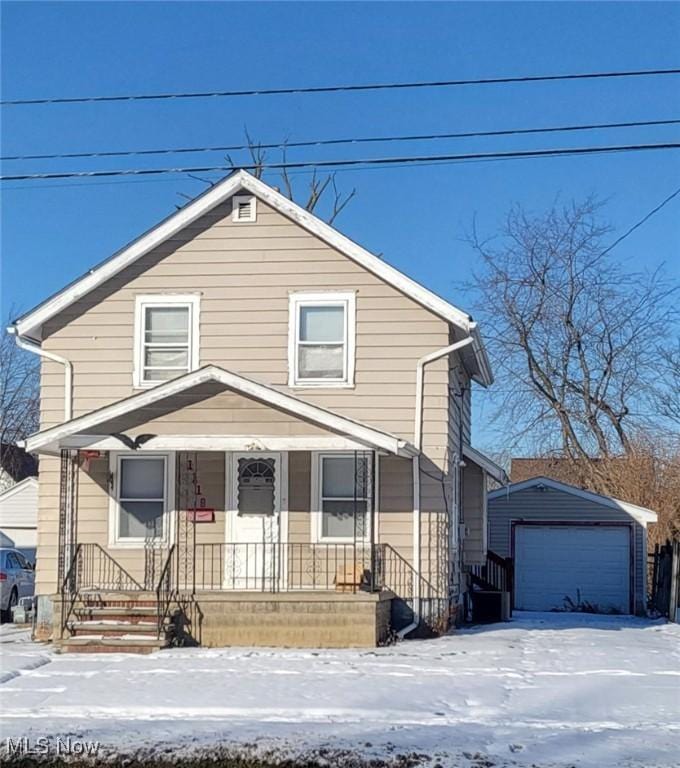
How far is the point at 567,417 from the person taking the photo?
3569 centimetres

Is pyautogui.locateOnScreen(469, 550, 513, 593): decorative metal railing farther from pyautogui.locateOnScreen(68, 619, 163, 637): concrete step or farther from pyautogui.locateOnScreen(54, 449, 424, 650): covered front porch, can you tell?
pyautogui.locateOnScreen(68, 619, 163, 637): concrete step

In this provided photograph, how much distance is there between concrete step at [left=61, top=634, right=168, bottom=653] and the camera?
14164 mm

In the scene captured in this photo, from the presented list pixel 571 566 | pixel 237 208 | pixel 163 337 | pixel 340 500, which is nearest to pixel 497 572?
pixel 571 566

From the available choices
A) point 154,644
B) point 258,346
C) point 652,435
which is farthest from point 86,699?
point 652,435

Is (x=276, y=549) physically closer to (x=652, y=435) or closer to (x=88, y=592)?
(x=88, y=592)

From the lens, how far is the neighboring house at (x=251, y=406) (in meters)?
16.1

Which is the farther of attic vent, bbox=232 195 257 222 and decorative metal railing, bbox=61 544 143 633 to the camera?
attic vent, bbox=232 195 257 222

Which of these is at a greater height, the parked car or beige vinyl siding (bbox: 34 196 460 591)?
Answer: beige vinyl siding (bbox: 34 196 460 591)

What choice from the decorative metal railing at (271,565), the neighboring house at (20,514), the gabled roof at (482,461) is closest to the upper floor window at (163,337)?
the decorative metal railing at (271,565)

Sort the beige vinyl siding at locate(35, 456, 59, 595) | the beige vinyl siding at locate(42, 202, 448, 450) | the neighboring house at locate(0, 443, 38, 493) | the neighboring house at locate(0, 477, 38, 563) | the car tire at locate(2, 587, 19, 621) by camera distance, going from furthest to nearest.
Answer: the neighboring house at locate(0, 443, 38, 493) < the neighboring house at locate(0, 477, 38, 563) < the car tire at locate(2, 587, 19, 621) < the beige vinyl siding at locate(35, 456, 59, 595) < the beige vinyl siding at locate(42, 202, 448, 450)

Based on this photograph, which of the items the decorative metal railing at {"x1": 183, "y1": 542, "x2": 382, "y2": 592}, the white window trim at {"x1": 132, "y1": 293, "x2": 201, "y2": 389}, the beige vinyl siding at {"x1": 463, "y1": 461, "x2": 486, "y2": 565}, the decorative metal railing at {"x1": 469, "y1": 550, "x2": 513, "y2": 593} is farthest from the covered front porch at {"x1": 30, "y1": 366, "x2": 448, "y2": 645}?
the decorative metal railing at {"x1": 469, "y1": 550, "x2": 513, "y2": 593}

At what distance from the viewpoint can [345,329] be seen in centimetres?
1656

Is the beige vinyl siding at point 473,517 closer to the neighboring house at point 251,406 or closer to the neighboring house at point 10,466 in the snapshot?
the neighboring house at point 251,406

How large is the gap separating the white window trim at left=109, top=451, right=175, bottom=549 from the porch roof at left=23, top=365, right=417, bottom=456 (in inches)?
50.6
